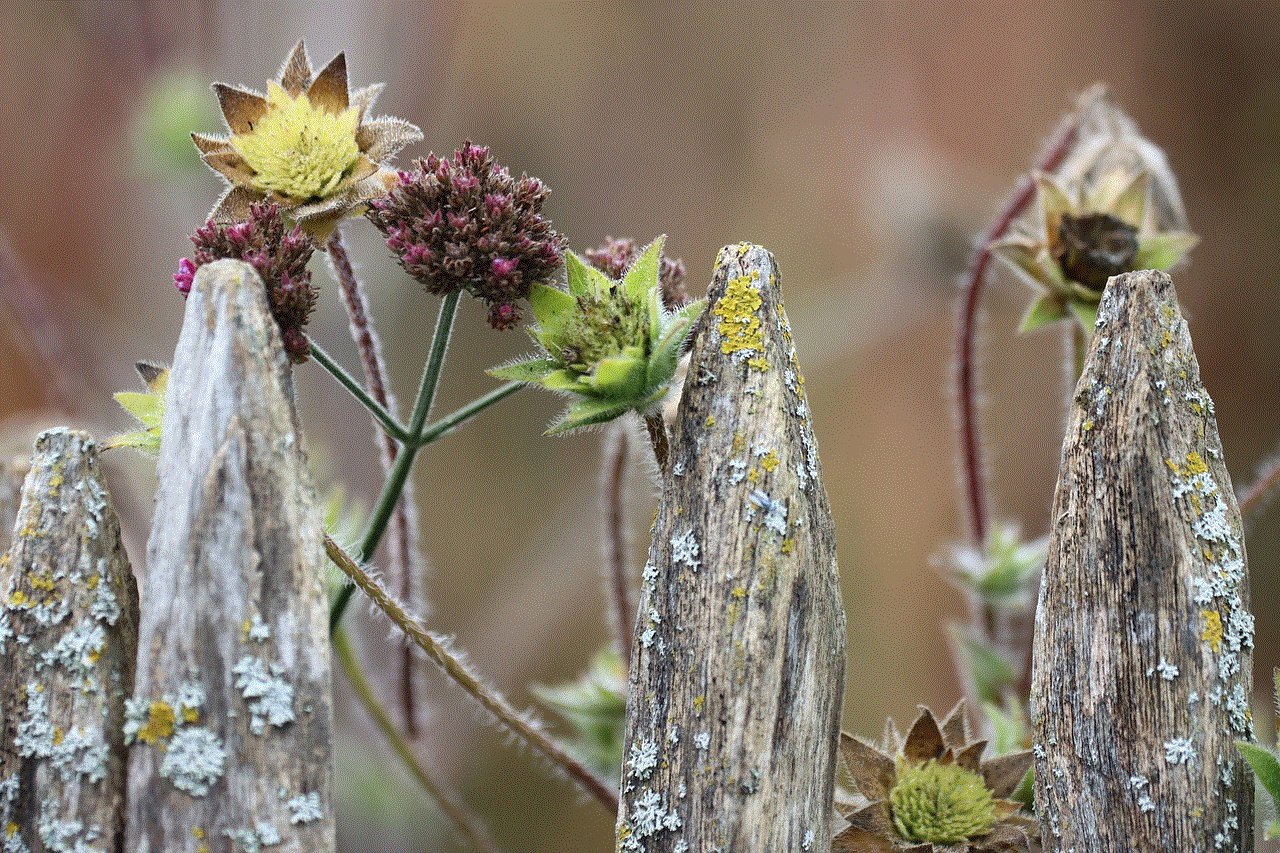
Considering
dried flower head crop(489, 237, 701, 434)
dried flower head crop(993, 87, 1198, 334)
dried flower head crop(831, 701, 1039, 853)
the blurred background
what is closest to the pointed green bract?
dried flower head crop(489, 237, 701, 434)

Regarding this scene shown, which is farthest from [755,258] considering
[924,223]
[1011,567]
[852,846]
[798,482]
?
[924,223]

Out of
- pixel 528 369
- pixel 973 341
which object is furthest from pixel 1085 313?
pixel 528 369

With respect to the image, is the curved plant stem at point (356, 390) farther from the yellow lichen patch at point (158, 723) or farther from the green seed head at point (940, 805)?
the green seed head at point (940, 805)

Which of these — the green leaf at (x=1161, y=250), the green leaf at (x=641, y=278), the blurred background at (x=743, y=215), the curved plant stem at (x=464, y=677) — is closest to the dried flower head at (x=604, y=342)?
the green leaf at (x=641, y=278)

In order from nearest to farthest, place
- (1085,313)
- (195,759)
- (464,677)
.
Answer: (195,759), (464,677), (1085,313)

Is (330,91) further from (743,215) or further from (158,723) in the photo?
(743,215)

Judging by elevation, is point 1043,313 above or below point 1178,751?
above

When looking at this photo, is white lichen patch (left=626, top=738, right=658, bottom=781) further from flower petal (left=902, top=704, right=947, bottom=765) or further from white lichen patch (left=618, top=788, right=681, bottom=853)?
flower petal (left=902, top=704, right=947, bottom=765)
